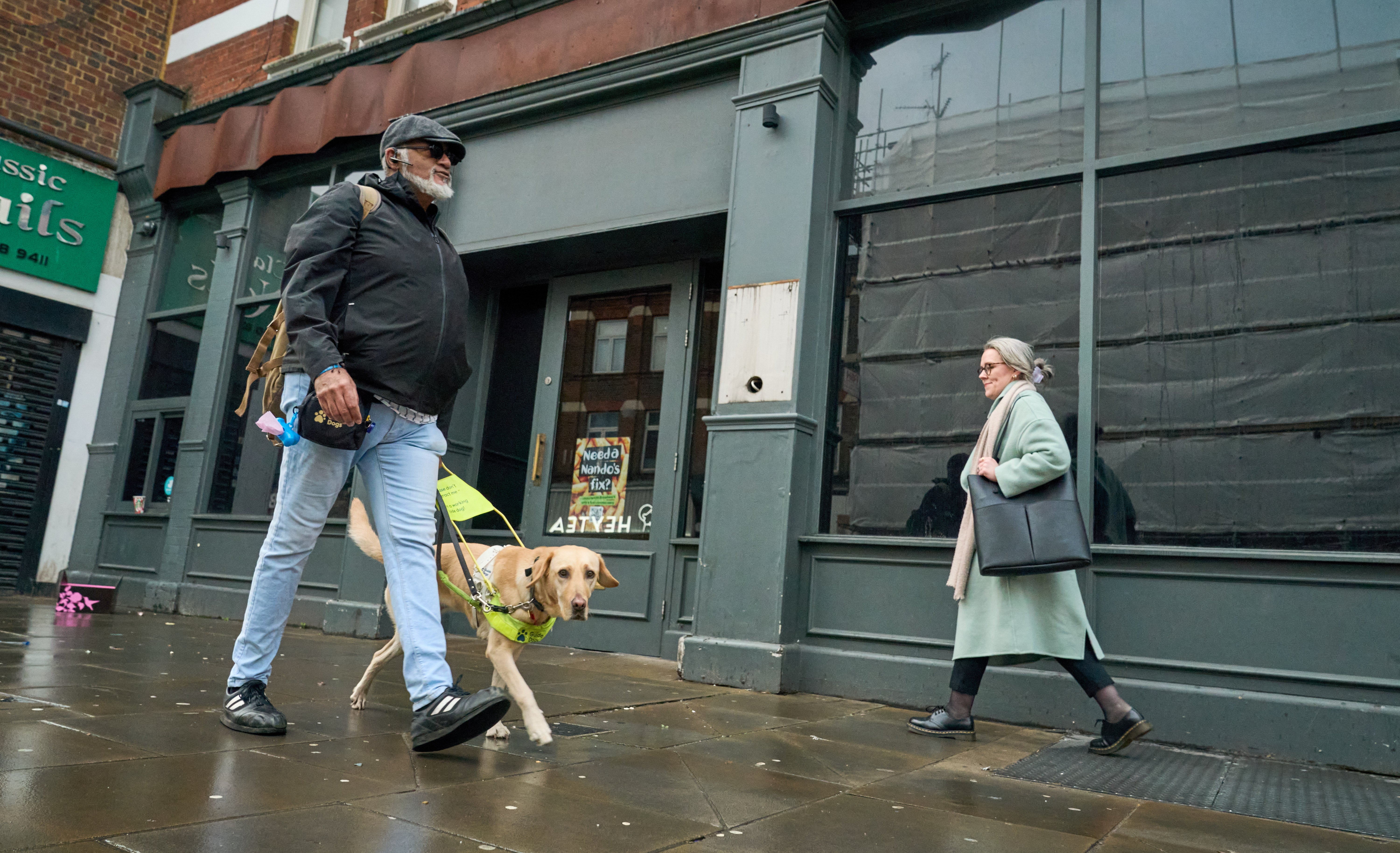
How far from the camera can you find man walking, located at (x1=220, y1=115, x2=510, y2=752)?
3.33 metres

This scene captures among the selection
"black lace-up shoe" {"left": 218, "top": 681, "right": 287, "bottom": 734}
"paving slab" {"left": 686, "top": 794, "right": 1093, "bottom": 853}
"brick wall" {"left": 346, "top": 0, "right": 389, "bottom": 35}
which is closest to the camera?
"paving slab" {"left": 686, "top": 794, "right": 1093, "bottom": 853}

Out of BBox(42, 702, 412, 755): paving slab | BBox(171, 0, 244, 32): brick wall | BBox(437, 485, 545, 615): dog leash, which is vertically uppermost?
BBox(171, 0, 244, 32): brick wall

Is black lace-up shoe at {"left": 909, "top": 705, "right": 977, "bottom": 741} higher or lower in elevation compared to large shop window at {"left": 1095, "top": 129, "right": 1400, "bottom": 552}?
lower

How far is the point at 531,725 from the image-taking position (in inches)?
136

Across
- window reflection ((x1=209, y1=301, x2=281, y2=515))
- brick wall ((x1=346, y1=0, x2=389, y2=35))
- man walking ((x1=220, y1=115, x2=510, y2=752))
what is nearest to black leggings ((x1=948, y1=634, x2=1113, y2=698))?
man walking ((x1=220, y1=115, x2=510, y2=752))

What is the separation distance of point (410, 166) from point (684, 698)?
305 cm

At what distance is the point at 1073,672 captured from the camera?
14.1 ft

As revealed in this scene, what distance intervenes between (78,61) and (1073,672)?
12.3 meters

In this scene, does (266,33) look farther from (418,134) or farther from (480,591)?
(480,591)

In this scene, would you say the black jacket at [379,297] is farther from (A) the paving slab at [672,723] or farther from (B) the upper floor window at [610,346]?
(B) the upper floor window at [610,346]

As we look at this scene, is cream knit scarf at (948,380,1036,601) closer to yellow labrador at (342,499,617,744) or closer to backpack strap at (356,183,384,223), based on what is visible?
yellow labrador at (342,499,617,744)

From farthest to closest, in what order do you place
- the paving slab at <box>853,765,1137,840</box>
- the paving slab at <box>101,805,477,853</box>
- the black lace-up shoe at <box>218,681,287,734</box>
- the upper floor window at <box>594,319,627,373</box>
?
the upper floor window at <box>594,319,627,373</box> < the black lace-up shoe at <box>218,681,287,734</box> < the paving slab at <box>853,765,1137,840</box> < the paving slab at <box>101,805,477,853</box>

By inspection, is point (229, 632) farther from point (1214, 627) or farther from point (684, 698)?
point (1214, 627)

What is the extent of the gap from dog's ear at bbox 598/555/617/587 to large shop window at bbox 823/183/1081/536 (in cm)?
229
